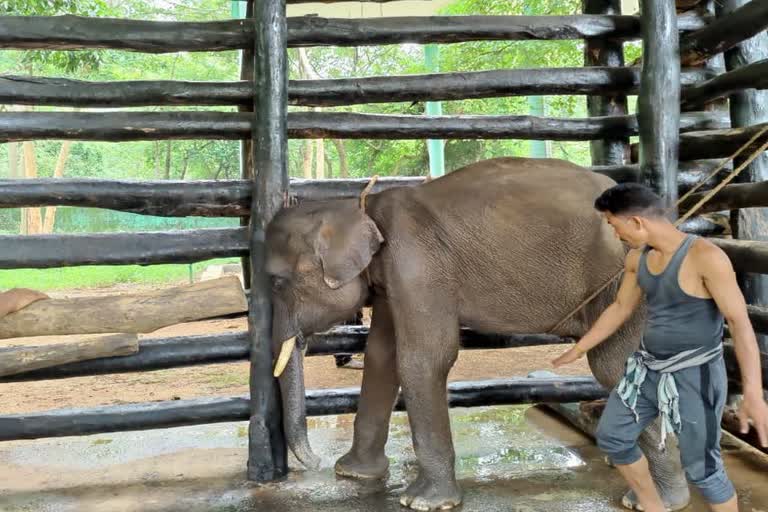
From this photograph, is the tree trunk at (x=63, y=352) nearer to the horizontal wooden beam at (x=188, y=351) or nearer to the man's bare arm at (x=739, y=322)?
the horizontal wooden beam at (x=188, y=351)

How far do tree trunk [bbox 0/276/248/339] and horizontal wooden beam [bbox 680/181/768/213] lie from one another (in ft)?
10.2

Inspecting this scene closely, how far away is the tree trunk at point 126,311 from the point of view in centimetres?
432

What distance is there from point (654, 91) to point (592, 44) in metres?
1.11

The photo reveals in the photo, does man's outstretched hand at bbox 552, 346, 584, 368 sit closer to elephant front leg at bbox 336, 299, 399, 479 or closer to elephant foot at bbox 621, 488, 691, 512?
elephant foot at bbox 621, 488, 691, 512

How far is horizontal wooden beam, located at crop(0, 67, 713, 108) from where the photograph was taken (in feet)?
16.0

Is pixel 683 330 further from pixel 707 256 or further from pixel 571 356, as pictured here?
pixel 571 356

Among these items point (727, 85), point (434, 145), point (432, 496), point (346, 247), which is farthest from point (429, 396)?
point (434, 145)

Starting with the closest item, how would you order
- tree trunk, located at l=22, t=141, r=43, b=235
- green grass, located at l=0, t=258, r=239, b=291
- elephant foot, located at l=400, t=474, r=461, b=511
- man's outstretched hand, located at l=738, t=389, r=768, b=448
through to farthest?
man's outstretched hand, located at l=738, t=389, r=768, b=448
elephant foot, located at l=400, t=474, r=461, b=511
green grass, located at l=0, t=258, r=239, b=291
tree trunk, located at l=22, t=141, r=43, b=235

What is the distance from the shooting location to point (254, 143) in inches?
193

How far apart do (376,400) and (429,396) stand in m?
0.64

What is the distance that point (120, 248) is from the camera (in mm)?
4840

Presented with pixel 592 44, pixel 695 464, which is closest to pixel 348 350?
pixel 695 464

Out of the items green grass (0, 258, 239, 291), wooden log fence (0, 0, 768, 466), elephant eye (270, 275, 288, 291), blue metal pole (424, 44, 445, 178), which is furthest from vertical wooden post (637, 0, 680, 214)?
green grass (0, 258, 239, 291)

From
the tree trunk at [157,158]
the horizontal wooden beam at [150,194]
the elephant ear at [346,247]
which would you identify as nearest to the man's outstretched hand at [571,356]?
the elephant ear at [346,247]
